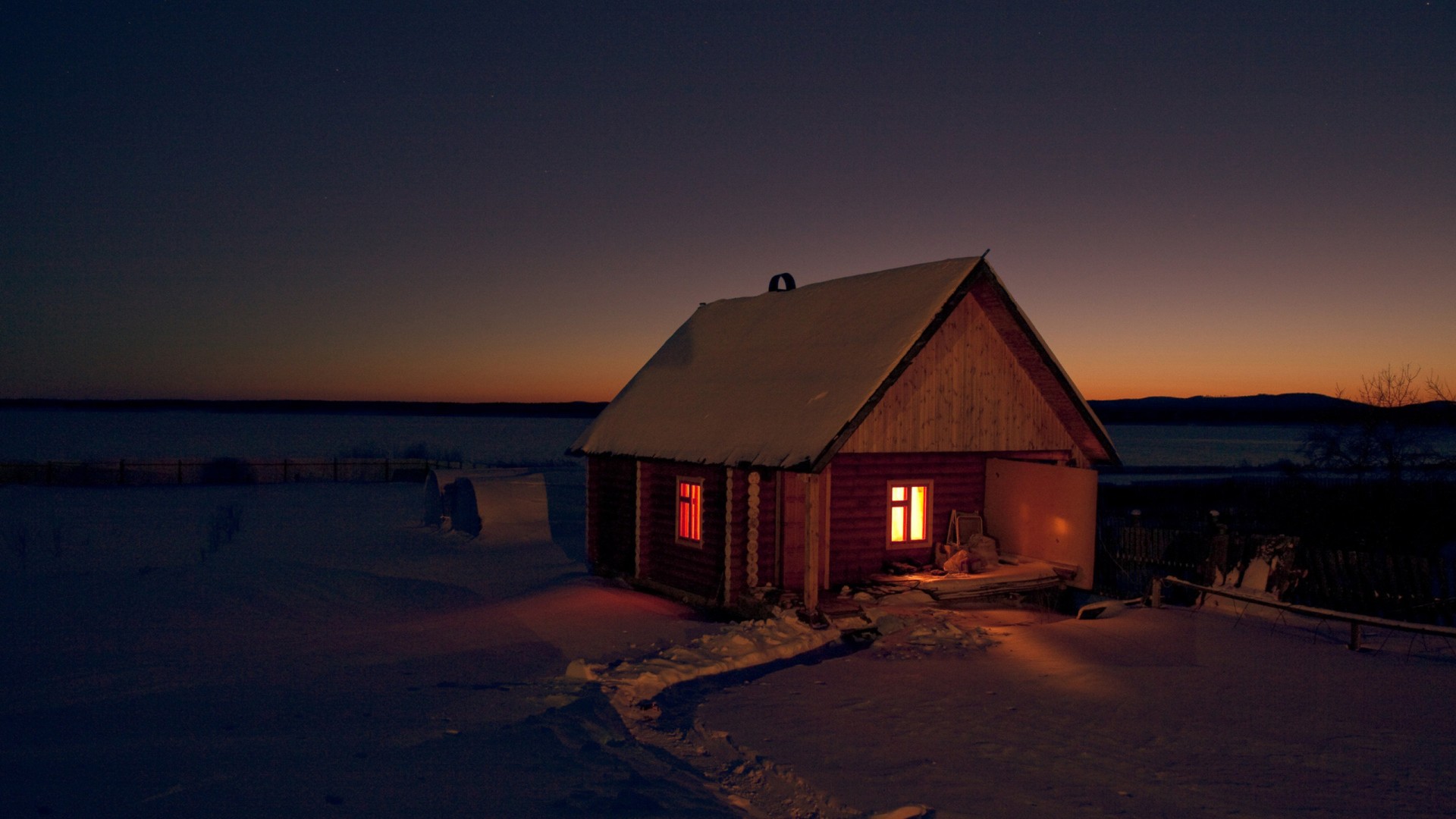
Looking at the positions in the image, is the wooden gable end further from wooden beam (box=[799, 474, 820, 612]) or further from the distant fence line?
the distant fence line

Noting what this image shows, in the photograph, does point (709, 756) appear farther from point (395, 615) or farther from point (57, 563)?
point (57, 563)

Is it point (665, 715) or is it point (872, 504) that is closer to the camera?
point (665, 715)

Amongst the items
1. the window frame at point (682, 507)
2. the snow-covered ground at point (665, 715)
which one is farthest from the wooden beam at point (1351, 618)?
the window frame at point (682, 507)

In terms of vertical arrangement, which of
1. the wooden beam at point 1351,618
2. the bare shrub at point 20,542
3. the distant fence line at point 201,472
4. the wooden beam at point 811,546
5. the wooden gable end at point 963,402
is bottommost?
the bare shrub at point 20,542

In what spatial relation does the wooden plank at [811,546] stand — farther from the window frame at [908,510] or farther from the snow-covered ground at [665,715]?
the window frame at [908,510]

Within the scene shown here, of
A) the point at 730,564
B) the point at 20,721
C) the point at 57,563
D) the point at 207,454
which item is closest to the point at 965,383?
the point at 730,564

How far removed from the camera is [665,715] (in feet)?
33.0

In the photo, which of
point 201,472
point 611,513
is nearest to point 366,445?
point 201,472

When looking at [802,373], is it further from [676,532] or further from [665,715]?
[665,715]

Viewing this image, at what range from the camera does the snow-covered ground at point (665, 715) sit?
7305 mm

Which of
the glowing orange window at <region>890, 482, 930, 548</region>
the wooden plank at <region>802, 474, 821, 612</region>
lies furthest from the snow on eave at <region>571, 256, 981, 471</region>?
the glowing orange window at <region>890, 482, 930, 548</region>

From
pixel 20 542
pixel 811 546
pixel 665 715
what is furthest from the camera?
pixel 20 542

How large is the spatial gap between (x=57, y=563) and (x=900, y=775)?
24347mm

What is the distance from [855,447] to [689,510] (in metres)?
3.95
